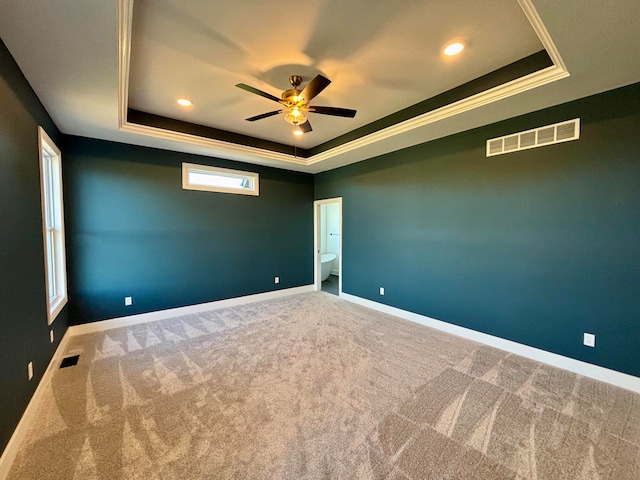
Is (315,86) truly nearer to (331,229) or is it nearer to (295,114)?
(295,114)

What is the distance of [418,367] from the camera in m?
2.60

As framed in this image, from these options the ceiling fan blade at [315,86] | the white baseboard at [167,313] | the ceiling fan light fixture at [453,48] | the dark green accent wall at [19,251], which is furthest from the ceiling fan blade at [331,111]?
the white baseboard at [167,313]

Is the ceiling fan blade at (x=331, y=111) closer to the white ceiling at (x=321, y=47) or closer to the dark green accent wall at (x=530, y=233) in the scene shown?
the white ceiling at (x=321, y=47)

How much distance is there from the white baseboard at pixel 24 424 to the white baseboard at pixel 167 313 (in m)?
0.87

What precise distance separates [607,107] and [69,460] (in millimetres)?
4936

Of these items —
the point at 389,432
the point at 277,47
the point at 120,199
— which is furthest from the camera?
the point at 120,199

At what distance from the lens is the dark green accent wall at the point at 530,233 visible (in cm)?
230

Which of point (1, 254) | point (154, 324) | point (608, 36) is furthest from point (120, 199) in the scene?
point (608, 36)

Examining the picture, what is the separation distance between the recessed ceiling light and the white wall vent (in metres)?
1.31

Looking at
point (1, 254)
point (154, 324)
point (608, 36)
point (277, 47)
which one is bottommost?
point (154, 324)

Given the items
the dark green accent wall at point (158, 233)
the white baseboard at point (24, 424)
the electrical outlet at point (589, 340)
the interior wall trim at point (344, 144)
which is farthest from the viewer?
the dark green accent wall at point (158, 233)

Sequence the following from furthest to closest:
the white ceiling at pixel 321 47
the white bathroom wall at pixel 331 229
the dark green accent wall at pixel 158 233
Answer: the white bathroom wall at pixel 331 229 < the dark green accent wall at pixel 158 233 < the white ceiling at pixel 321 47

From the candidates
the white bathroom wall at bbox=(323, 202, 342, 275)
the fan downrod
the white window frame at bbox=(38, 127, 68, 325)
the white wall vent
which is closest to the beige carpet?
the white window frame at bbox=(38, 127, 68, 325)

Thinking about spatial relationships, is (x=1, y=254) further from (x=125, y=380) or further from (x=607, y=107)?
(x=607, y=107)
